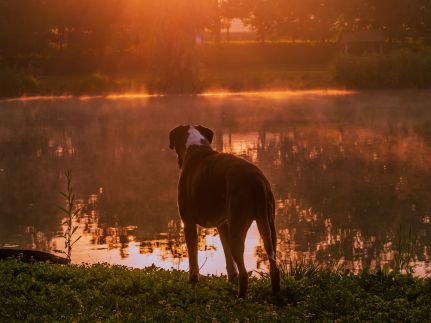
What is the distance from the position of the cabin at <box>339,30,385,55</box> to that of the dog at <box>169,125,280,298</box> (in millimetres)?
76689

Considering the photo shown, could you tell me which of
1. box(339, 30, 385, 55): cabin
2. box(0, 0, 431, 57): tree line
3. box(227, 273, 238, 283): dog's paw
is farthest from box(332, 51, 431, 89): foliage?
box(227, 273, 238, 283): dog's paw

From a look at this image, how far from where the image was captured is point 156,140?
109ft

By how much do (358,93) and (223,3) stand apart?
57132mm

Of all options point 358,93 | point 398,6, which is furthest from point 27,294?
point 398,6

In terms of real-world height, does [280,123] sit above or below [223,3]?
below

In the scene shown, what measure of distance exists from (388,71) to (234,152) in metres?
33.4

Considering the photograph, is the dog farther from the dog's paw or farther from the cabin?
the cabin

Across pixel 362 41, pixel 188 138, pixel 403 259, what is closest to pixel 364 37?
pixel 362 41

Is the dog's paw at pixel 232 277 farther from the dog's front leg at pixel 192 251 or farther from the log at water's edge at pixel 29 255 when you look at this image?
the log at water's edge at pixel 29 255

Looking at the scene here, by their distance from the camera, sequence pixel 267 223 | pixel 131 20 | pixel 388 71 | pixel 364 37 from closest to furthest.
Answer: pixel 267 223
pixel 388 71
pixel 131 20
pixel 364 37

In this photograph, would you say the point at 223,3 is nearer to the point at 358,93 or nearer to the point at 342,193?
the point at 358,93

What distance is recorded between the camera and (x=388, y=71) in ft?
197

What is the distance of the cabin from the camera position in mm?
87562

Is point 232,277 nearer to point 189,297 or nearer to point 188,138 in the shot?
point 189,297
